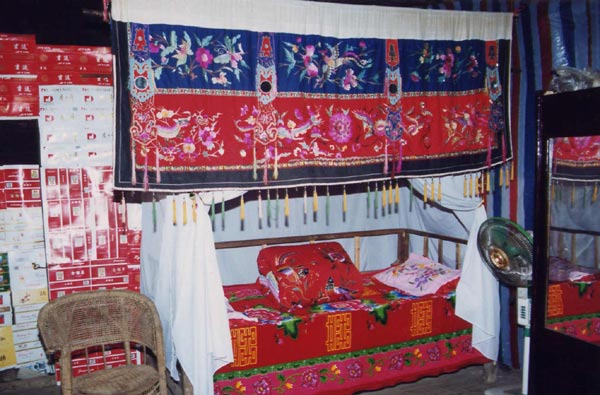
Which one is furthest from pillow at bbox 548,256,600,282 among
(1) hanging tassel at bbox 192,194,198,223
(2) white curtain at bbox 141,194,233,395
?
(1) hanging tassel at bbox 192,194,198,223

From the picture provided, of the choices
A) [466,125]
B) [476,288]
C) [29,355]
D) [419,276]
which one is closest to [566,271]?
[476,288]

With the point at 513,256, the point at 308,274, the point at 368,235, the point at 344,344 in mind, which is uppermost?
the point at 513,256

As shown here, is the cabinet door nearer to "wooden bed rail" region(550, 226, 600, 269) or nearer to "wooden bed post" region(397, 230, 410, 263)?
"wooden bed rail" region(550, 226, 600, 269)

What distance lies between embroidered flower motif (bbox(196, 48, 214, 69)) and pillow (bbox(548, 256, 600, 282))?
213 cm

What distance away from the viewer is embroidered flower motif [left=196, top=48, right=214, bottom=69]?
3143mm

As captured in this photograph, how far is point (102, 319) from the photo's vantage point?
3424 mm

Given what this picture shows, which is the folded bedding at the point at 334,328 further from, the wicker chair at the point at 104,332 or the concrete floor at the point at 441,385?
the wicker chair at the point at 104,332

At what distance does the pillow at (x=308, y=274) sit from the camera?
13.3ft

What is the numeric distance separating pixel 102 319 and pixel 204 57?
1666 mm

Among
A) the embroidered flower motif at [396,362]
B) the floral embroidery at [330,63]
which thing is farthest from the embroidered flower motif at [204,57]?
the embroidered flower motif at [396,362]

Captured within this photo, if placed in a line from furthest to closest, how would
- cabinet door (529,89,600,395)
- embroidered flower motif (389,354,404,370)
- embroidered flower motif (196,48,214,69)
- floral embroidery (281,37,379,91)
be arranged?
embroidered flower motif (389,354,404,370) < floral embroidery (281,37,379,91) < embroidered flower motif (196,48,214,69) < cabinet door (529,89,600,395)

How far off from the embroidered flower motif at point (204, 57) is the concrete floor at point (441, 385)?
218cm

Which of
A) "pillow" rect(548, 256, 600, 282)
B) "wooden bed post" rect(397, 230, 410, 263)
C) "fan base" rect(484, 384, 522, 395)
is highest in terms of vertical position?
"pillow" rect(548, 256, 600, 282)

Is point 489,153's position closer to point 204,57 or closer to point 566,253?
point 566,253
